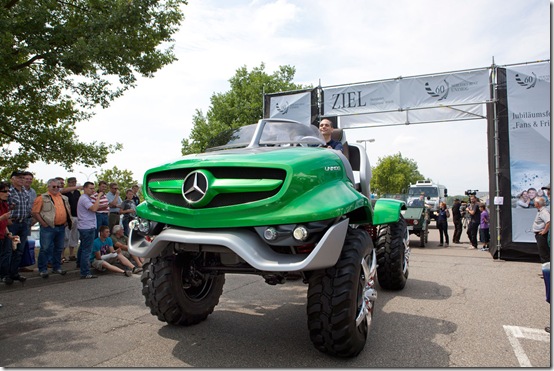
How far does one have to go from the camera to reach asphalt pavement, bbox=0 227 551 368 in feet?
11.3

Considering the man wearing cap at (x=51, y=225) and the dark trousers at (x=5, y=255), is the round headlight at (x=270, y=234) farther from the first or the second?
the man wearing cap at (x=51, y=225)

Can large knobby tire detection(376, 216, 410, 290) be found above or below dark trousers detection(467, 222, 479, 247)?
above

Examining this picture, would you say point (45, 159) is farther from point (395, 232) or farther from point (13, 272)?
point (395, 232)

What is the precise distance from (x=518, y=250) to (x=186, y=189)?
9942 millimetres

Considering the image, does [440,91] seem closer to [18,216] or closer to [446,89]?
[446,89]

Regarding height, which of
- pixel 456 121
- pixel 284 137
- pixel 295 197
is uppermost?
pixel 456 121

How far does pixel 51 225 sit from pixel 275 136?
503 centimetres

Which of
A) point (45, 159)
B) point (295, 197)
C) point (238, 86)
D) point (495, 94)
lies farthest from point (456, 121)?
point (238, 86)

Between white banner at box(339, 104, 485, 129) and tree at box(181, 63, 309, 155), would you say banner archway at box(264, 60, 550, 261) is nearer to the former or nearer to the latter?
white banner at box(339, 104, 485, 129)

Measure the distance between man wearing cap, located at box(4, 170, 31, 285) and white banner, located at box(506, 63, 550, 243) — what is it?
10990 mm

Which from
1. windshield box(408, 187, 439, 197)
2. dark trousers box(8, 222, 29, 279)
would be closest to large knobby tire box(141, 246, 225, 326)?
dark trousers box(8, 222, 29, 279)

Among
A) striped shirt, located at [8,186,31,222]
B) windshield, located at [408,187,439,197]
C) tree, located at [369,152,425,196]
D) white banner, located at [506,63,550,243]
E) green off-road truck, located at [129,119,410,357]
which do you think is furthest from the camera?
tree, located at [369,152,425,196]

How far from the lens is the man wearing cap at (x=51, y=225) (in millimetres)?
7109

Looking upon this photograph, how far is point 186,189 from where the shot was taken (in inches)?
134
